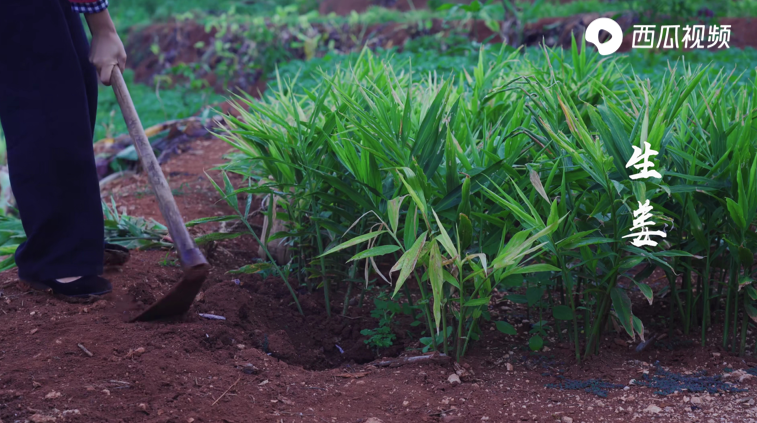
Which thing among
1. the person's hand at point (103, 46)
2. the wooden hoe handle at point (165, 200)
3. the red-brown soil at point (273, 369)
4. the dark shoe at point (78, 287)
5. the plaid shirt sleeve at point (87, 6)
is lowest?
the red-brown soil at point (273, 369)

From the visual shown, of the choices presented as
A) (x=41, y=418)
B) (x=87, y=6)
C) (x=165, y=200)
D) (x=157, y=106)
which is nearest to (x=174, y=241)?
(x=165, y=200)

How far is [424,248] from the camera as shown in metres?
1.71

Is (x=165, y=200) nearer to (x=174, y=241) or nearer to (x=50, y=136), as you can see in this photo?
(x=174, y=241)

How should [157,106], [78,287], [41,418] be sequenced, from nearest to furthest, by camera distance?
[41,418] < [78,287] < [157,106]

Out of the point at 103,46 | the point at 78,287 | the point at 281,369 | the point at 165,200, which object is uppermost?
the point at 103,46

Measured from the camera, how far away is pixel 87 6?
2.06m

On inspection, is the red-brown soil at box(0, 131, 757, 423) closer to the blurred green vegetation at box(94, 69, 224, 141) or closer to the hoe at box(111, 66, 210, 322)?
the hoe at box(111, 66, 210, 322)

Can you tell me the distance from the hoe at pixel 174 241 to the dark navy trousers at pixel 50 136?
18 centimetres

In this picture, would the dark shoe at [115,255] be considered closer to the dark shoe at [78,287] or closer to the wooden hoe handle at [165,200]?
the dark shoe at [78,287]

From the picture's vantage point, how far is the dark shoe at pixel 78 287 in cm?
212

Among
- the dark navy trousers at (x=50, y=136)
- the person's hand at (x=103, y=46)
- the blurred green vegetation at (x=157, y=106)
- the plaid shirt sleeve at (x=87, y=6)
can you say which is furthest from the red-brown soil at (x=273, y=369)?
the blurred green vegetation at (x=157, y=106)

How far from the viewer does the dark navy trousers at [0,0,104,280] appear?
198cm

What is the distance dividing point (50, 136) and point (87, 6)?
407mm

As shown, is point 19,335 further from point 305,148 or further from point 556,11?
point 556,11
